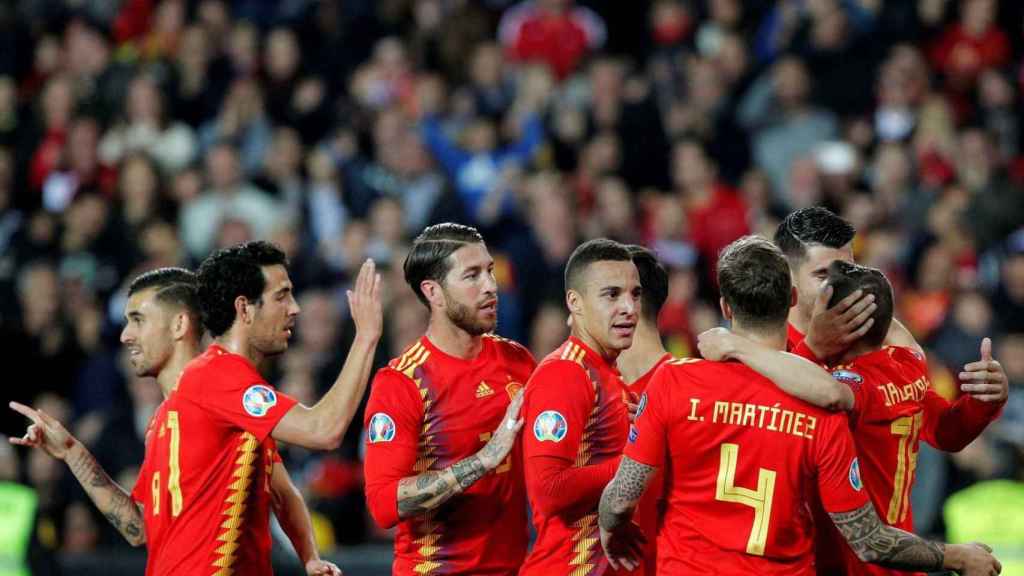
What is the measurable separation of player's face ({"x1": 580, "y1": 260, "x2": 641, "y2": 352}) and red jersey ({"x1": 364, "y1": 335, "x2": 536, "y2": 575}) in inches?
20.3

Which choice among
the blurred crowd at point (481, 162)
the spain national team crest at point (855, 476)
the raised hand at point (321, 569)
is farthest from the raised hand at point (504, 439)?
the blurred crowd at point (481, 162)

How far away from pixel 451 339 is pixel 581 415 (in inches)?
31.2

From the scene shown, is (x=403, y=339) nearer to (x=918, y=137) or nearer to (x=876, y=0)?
(x=918, y=137)

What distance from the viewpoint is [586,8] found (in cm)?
1532

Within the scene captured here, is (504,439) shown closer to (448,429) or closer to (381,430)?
(448,429)

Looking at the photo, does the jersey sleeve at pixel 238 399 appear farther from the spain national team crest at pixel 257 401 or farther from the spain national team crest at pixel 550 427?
the spain national team crest at pixel 550 427

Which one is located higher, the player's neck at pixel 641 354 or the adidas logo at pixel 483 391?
the player's neck at pixel 641 354

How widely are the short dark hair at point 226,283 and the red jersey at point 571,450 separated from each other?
1319mm

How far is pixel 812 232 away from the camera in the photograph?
6.25 meters

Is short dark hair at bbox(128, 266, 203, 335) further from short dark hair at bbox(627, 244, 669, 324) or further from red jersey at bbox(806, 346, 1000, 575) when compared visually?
red jersey at bbox(806, 346, 1000, 575)

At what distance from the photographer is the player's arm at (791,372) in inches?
212

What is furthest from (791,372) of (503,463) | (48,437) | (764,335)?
(48,437)

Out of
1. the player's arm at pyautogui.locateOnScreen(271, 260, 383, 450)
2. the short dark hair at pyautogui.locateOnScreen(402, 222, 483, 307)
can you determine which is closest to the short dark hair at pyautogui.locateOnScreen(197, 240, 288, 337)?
the player's arm at pyautogui.locateOnScreen(271, 260, 383, 450)

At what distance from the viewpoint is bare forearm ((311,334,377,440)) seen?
237 inches
